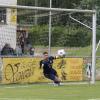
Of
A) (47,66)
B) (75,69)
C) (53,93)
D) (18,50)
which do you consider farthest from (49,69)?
(53,93)

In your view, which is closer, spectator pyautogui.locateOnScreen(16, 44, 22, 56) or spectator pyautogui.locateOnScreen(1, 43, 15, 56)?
spectator pyautogui.locateOnScreen(1, 43, 15, 56)

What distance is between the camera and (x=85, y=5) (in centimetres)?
4656

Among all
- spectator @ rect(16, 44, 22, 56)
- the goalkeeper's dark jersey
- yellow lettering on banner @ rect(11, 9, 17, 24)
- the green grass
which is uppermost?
yellow lettering on banner @ rect(11, 9, 17, 24)

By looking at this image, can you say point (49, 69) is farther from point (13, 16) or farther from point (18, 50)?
point (13, 16)

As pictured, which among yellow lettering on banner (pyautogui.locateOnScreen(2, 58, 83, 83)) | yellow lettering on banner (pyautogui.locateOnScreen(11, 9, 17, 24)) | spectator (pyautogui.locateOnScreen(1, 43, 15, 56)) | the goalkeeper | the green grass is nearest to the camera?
the green grass

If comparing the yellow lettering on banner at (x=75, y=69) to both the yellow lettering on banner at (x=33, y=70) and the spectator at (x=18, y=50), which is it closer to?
the yellow lettering on banner at (x=33, y=70)

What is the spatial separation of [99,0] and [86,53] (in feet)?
45.6

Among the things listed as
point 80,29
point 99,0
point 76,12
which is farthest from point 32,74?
point 99,0

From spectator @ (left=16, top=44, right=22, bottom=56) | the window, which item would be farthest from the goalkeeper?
the window

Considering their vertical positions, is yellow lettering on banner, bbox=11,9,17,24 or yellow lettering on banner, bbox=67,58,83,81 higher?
yellow lettering on banner, bbox=11,9,17,24

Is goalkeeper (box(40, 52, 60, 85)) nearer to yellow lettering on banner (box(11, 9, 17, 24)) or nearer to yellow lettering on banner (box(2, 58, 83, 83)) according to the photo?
yellow lettering on banner (box(2, 58, 83, 83))

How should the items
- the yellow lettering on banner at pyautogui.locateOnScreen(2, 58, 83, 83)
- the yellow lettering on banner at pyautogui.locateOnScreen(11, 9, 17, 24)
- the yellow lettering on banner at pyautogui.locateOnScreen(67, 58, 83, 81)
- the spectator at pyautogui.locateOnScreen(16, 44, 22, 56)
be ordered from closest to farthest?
the yellow lettering on banner at pyautogui.locateOnScreen(2, 58, 83, 83) < the yellow lettering on banner at pyautogui.locateOnScreen(11, 9, 17, 24) < the spectator at pyautogui.locateOnScreen(16, 44, 22, 56) < the yellow lettering on banner at pyautogui.locateOnScreen(67, 58, 83, 81)

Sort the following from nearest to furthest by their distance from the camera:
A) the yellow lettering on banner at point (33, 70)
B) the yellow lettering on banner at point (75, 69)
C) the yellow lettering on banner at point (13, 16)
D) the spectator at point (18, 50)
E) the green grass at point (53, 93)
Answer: the green grass at point (53, 93) → the yellow lettering on banner at point (33, 70) → the yellow lettering on banner at point (13, 16) → the spectator at point (18, 50) → the yellow lettering on banner at point (75, 69)

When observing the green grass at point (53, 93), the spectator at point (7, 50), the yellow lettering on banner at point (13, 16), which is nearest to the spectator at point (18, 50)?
the spectator at point (7, 50)
